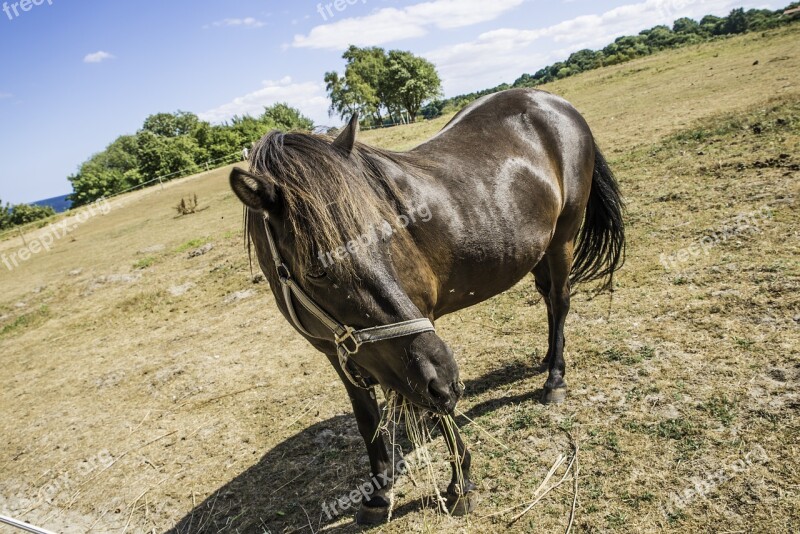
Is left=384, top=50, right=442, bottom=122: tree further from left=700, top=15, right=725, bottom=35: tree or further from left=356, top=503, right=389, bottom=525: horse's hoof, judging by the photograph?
left=356, top=503, right=389, bottom=525: horse's hoof

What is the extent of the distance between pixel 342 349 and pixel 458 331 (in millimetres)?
2883

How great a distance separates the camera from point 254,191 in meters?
1.81

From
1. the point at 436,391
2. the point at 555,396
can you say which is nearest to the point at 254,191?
the point at 436,391

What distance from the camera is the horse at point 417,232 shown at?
185 centimetres

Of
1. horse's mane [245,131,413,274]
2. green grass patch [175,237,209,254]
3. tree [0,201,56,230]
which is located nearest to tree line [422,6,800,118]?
green grass patch [175,237,209,254]

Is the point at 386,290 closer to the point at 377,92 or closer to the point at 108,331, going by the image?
the point at 108,331

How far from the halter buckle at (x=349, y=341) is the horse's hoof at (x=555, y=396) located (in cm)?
196

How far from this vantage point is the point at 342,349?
204cm

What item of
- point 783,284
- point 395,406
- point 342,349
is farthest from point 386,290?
point 783,284

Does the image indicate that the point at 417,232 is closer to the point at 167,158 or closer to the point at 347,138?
the point at 347,138

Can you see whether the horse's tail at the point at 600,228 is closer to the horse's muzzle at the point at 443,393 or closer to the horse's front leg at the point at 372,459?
the horse's front leg at the point at 372,459

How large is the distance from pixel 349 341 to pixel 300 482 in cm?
187

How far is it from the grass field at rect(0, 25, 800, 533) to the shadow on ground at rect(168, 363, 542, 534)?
0.02 metres

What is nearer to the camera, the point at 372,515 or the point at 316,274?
the point at 316,274
